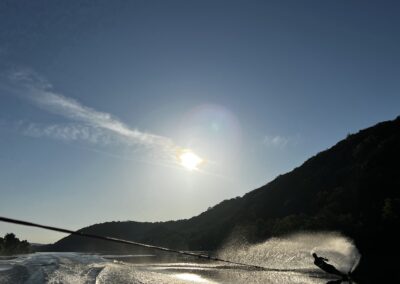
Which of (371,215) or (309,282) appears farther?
(371,215)

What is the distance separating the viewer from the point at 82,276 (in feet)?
137

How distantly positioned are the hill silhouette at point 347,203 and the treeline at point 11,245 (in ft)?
211

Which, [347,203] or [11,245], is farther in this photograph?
[11,245]

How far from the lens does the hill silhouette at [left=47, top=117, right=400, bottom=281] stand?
68750 millimetres

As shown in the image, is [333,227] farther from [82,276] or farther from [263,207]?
[263,207]

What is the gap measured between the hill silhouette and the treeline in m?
64.3

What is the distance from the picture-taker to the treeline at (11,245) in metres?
170

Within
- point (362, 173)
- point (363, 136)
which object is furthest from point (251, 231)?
point (363, 136)

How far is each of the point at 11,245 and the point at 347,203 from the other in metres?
135

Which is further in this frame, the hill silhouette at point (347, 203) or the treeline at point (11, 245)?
the treeline at point (11, 245)

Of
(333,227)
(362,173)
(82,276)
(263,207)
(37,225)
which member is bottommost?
(37,225)

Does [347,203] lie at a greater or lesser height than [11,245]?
lesser

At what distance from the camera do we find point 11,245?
17438 centimetres

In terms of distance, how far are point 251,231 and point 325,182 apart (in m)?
44.6
